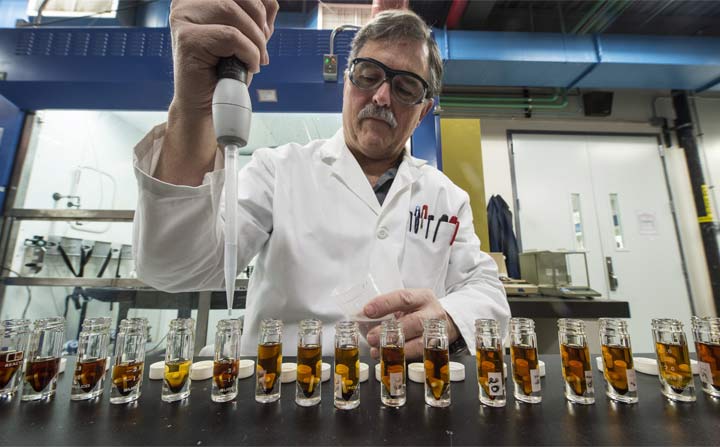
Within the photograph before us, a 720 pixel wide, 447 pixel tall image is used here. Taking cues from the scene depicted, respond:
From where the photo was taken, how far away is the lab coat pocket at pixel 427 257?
3.24ft

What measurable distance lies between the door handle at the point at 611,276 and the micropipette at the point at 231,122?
3.67 meters

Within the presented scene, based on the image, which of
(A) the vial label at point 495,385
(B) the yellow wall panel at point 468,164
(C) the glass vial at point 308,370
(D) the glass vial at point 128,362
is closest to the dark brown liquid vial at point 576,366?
(A) the vial label at point 495,385

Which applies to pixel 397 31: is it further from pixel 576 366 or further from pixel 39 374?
pixel 39 374

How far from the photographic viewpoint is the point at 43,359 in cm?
44

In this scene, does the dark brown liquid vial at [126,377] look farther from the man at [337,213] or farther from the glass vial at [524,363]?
the glass vial at [524,363]

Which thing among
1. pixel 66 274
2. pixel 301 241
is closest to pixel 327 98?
pixel 301 241

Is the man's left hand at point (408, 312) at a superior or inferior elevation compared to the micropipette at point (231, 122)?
inferior

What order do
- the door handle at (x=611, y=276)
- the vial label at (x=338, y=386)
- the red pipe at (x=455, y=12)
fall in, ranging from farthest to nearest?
the door handle at (x=611, y=276)
the red pipe at (x=455, y=12)
the vial label at (x=338, y=386)

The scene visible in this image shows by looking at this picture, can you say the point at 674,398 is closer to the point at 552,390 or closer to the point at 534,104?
the point at 552,390

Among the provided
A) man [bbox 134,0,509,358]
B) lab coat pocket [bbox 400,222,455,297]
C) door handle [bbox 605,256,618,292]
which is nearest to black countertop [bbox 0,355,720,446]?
man [bbox 134,0,509,358]

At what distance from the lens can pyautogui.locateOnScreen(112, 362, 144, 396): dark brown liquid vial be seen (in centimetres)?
43

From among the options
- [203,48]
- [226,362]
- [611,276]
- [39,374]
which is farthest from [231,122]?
[611,276]

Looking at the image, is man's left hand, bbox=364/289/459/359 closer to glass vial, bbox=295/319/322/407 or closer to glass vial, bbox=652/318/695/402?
glass vial, bbox=295/319/322/407

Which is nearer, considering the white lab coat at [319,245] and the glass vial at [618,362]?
the glass vial at [618,362]
